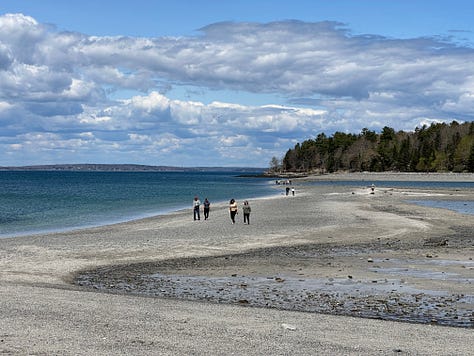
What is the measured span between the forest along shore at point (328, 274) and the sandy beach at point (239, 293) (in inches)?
2.0

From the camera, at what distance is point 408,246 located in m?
26.8

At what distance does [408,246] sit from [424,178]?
475 feet

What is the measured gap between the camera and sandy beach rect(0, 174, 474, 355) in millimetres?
10734

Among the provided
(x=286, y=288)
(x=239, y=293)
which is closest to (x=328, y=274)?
(x=286, y=288)

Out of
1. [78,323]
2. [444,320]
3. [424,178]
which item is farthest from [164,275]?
[424,178]

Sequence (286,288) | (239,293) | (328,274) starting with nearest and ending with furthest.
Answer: (239,293)
(286,288)
(328,274)

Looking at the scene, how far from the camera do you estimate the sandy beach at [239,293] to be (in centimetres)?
1073

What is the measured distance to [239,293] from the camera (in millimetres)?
16375

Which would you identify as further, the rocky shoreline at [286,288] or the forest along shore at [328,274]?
the forest along shore at [328,274]

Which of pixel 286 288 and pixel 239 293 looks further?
pixel 286 288

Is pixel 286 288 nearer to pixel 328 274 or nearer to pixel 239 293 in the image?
pixel 239 293

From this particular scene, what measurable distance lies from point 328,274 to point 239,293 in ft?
13.7

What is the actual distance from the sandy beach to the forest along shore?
51 millimetres

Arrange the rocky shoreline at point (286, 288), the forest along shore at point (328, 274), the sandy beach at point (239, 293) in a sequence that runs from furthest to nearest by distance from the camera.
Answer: the forest along shore at point (328, 274) < the rocky shoreline at point (286, 288) < the sandy beach at point (239, 293)
